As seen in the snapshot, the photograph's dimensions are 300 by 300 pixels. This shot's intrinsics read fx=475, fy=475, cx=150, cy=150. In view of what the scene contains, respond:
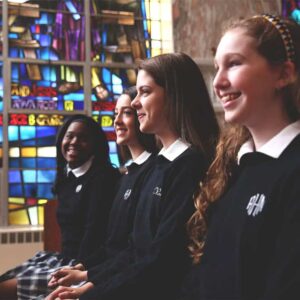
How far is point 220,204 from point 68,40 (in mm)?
4738

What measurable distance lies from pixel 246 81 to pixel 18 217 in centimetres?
453

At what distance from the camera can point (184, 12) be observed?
584 cm

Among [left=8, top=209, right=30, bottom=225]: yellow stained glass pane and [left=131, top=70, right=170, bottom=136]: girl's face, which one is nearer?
[left=131, top=70, right=170, bottom=136]: girl's face

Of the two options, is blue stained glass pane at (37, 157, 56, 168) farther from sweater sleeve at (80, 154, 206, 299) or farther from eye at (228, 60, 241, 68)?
eye at (228, 60, 241, 68)

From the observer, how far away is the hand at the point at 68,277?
221 cm

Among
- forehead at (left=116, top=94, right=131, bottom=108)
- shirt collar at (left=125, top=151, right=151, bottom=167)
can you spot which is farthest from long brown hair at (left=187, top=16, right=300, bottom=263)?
forehead at (left=116, top=94, right=131, bottom=108)

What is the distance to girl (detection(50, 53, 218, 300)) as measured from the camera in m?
1.69

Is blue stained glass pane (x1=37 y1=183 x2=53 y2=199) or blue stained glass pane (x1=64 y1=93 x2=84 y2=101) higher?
blue stained glass pane (x1=64 y1=93 x2=84 y2=101)

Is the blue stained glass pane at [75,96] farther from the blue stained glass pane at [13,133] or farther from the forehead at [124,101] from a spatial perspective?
the forehead at [124,101]

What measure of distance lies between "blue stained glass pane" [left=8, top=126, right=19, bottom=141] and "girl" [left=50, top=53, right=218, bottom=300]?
3.61 m

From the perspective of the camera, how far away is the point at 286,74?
4.20ft

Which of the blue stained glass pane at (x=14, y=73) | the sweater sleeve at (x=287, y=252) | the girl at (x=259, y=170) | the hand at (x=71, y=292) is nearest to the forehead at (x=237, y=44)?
the girl at (x=259, y=170)

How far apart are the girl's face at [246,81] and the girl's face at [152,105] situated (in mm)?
633

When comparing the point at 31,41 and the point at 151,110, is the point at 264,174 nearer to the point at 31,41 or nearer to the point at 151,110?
the point at 151,110
